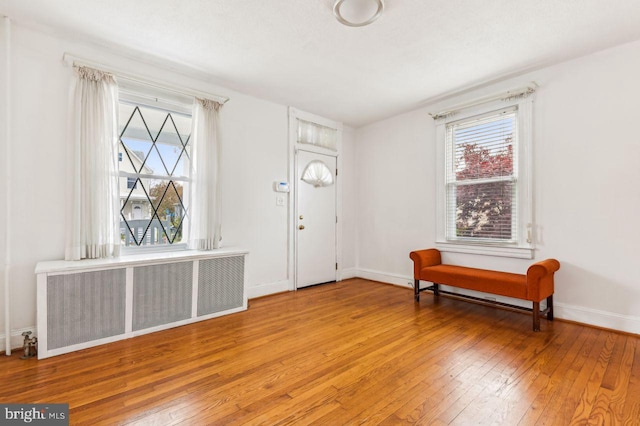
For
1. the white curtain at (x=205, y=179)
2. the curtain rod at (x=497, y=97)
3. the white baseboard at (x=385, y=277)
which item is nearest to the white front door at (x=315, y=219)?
the white baseboard at (x=385, y=277)

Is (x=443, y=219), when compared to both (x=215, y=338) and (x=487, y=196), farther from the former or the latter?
(x=215, y=338)

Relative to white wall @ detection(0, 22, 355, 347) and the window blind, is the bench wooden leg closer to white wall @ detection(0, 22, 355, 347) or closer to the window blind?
the window blind

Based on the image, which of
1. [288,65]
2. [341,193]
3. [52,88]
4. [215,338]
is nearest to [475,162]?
[341,193]

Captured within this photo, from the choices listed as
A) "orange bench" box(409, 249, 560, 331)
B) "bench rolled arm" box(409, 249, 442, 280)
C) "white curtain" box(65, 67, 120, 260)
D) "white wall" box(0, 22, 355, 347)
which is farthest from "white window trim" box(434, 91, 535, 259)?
"white curtain" box(65, 67, 120, 260)

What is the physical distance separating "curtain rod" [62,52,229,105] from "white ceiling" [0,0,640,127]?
8.2 inches

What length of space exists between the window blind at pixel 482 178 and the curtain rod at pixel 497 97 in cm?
15

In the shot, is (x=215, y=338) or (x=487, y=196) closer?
(x=215, y=338)

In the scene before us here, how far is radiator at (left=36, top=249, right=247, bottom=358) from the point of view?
2412 mm

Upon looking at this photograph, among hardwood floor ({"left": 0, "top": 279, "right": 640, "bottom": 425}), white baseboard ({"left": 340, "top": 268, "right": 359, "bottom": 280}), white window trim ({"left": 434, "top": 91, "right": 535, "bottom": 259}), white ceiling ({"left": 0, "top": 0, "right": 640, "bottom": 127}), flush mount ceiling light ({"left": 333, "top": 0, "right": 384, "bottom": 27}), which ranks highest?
white ceiling ({"left": 0, "top": 0, "right": 640, "bottom": 127})

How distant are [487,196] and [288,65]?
9.57 ft

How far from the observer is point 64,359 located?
2.34 m

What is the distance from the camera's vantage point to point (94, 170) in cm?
284

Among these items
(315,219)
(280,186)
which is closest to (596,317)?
(315,219)

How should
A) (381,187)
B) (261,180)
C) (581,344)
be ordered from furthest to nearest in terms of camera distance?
(381,187) → (261,180) → (581,344)
